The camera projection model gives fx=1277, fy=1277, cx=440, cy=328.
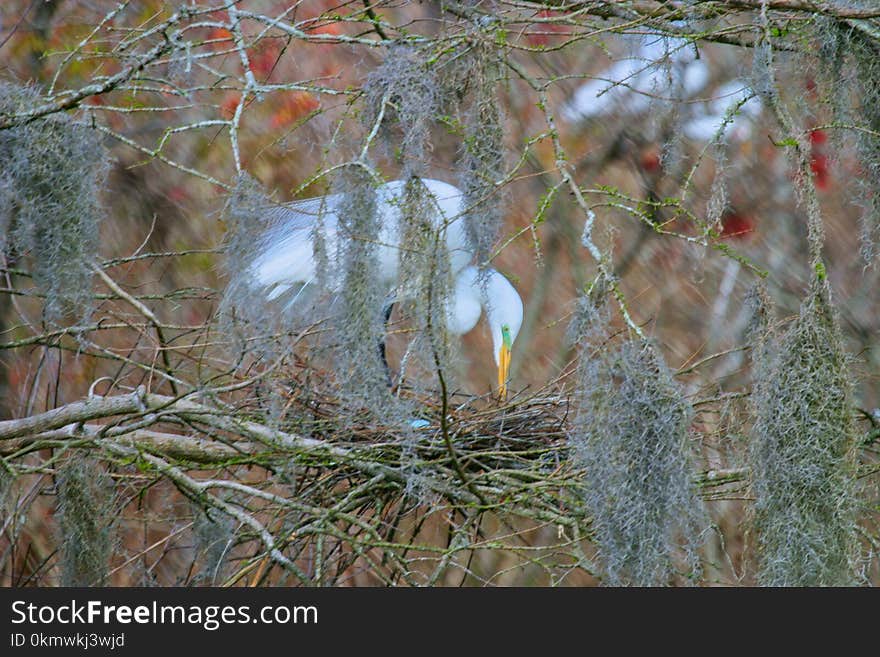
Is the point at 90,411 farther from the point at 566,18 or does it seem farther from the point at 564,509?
the point at 566,18

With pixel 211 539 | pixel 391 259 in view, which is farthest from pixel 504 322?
pixel 211 539

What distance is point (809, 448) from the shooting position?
1.69 m

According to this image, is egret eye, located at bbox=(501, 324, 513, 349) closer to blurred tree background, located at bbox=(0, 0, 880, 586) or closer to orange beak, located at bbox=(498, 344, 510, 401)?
orange beak, located at bbox=(498, 344, 510, 401)

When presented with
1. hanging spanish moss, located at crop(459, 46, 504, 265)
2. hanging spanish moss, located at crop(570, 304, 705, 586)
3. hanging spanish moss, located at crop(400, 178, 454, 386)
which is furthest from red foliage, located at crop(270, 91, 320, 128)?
hanging spanish moss, located at crop(570, 304, 705, 586)

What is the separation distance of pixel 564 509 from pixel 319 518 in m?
0.49

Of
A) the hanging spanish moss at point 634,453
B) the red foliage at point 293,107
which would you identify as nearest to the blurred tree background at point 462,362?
the hanging spanish moss at point 634,453

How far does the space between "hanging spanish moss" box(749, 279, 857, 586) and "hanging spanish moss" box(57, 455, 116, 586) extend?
112cm

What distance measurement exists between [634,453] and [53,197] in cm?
101

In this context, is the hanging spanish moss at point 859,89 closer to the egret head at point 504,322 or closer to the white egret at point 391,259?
the white egret at point 391,259

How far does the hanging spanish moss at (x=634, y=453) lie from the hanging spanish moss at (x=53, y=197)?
2.82 ft

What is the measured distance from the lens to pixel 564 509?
244 cm

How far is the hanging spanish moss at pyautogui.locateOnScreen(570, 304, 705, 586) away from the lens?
1.59 metres

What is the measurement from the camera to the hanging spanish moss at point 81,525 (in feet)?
7.17

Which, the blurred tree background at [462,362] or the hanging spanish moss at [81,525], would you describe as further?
the hanging spanish moss at [81,525]
